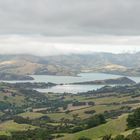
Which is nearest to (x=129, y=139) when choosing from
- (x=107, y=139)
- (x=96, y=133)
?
(x=107, y=139)

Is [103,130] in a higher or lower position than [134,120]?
lower

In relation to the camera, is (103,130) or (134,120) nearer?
(134,120)

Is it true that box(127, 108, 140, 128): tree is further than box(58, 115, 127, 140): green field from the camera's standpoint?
No

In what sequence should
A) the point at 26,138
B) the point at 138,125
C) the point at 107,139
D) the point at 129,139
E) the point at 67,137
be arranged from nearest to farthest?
the point at 129,139, the point at 107,139, the point at 138,125, the point at 67,137, the point at 26,138

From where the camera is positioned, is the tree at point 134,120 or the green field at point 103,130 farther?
the green field at point 103,130

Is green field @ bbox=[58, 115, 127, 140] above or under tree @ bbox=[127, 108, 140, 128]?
under

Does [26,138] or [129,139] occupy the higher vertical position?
[129,139]

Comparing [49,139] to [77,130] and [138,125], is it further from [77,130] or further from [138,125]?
[138,125]

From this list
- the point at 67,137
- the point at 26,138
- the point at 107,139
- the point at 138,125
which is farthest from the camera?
the point at 26,138

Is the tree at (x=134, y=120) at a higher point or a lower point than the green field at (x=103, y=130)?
higher

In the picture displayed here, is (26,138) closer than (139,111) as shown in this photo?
No
